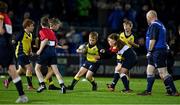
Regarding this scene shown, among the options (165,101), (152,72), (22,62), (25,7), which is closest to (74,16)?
(25,7)

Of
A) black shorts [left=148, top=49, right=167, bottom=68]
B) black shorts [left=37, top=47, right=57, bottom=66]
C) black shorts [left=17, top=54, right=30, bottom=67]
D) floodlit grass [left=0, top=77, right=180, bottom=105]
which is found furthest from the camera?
black shorts [left=17, top=54, right=30, bottom=67]

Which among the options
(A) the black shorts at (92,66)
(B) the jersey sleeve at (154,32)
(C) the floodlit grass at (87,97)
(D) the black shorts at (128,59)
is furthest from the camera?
(A) the black shorts at (92,66)

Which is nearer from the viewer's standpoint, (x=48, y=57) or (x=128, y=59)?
(x=48, y=57)

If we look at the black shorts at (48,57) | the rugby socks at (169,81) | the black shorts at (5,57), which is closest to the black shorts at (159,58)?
the rugby socks at (169,81)

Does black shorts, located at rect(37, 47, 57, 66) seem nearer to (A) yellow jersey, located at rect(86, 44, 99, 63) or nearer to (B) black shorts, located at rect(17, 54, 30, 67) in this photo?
(B) black shorts, located at rect(17, 54, 30, 67)

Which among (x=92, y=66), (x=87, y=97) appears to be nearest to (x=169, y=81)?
(x=87, y=97)

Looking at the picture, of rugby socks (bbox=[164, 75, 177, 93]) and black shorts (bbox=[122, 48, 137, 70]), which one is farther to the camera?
black shorts (bbox=[122, 48, 137, 70])

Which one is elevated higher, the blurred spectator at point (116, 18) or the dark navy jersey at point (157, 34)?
the blurred spectator at point (116, 18)

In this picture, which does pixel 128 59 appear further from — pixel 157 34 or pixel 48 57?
pixel 48 57

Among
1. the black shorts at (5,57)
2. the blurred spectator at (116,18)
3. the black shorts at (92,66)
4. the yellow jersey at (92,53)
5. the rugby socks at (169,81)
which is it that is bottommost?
the rugby socks at (169,81)

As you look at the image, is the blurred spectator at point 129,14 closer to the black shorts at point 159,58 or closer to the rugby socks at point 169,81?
the black shorts at point 159,58

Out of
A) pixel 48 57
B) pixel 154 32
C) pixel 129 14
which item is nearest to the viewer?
pixel 154 32

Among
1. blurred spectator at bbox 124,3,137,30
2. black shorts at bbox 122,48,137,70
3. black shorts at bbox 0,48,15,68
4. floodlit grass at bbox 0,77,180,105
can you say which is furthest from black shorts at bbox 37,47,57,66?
blurred spectator at bbox 124,3,137,30

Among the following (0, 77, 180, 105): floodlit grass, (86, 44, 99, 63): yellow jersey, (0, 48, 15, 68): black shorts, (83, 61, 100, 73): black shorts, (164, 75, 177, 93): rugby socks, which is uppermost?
(86, 44, 99, 63): yellow jersey
